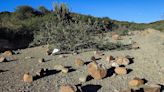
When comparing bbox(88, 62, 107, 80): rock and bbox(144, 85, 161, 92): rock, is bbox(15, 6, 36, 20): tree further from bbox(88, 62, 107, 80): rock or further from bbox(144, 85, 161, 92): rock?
bbox(144, 85, 161, 92): rock

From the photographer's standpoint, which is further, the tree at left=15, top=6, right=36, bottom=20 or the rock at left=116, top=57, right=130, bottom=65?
the tree at left=15, top=6, right=36, bottom=20

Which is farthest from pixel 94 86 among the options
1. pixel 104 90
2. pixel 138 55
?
pixel 138 55

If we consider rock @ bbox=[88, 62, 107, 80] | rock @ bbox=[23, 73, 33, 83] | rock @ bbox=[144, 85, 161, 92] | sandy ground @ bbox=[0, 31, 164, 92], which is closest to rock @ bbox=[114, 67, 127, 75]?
sandy ground @ bbox=[0, 31, 164, 92]

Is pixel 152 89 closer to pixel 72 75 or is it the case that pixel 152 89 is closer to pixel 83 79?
pixel 83 79

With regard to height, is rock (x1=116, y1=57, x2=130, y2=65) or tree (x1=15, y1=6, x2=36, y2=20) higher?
tree (x1=15, y1=6, x2=36, y2=20)

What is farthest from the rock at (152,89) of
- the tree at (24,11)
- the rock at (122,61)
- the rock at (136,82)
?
the tree at (24,11)

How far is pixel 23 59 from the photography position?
10906mm

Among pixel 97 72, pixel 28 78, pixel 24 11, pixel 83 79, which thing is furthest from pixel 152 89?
pixel 24 11

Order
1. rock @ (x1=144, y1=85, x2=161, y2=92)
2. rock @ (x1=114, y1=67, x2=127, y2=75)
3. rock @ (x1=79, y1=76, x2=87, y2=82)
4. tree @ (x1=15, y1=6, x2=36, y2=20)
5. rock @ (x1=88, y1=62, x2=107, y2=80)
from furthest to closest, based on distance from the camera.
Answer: tree @ (x1=15, y1=6, x2=36, y2=20)
rock @ (x1=114, y1=67, x2=127, y2=75)
rock @ (x1=88, y1=62, x2=107, y2=80)
rock @ (x1=79, y1=76, x2=87, y2=82)
rock @ (x1=144, y1=85, x2=161, y2=92)

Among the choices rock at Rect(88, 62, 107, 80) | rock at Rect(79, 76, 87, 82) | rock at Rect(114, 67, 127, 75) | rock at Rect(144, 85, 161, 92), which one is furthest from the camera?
rock at Rect(114, 67, 127, 75)

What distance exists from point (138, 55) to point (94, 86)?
349 cm

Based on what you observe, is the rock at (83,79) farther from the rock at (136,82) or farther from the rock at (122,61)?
the rock at (122,61)

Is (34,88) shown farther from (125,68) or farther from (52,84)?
(125,68)

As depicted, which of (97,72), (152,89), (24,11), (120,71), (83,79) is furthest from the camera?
(24,11)
